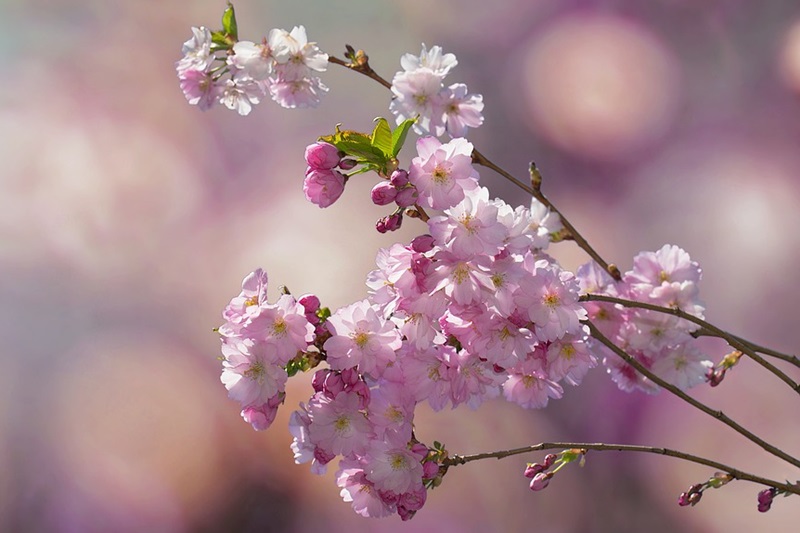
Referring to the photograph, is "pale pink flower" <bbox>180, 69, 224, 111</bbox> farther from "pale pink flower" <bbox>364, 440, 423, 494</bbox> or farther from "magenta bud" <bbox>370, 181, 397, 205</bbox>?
"pale pink flower" <bbox>364, 440, 423, 494</bbox>

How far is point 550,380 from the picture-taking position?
2.74 feet

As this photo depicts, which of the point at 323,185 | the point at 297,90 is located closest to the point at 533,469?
the point at 323,185

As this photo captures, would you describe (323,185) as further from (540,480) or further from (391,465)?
(540,480)

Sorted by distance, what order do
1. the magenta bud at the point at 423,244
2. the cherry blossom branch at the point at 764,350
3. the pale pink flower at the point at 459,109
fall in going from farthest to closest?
1. the pale pink flower at the point at 459,109
2. the cherry blossom branch at the point at 764,350
3. the magenta bud at the point at 423,244

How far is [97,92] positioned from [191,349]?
625mm

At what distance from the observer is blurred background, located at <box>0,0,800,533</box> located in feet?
6.09

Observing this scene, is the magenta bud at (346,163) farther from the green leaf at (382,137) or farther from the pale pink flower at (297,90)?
the pale pink flower at (297,90)

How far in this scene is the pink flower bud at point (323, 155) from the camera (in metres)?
0.74

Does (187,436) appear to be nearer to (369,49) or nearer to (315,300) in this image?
(369,49)

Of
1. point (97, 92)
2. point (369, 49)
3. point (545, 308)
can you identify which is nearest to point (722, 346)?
point (369, 49)

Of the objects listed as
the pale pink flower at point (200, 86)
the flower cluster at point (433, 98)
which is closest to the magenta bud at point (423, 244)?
the flower cluster at point (433, 98)

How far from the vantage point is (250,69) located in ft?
2.99

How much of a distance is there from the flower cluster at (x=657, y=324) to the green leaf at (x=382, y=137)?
33 centimetres

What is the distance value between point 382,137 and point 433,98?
0.76 feet
